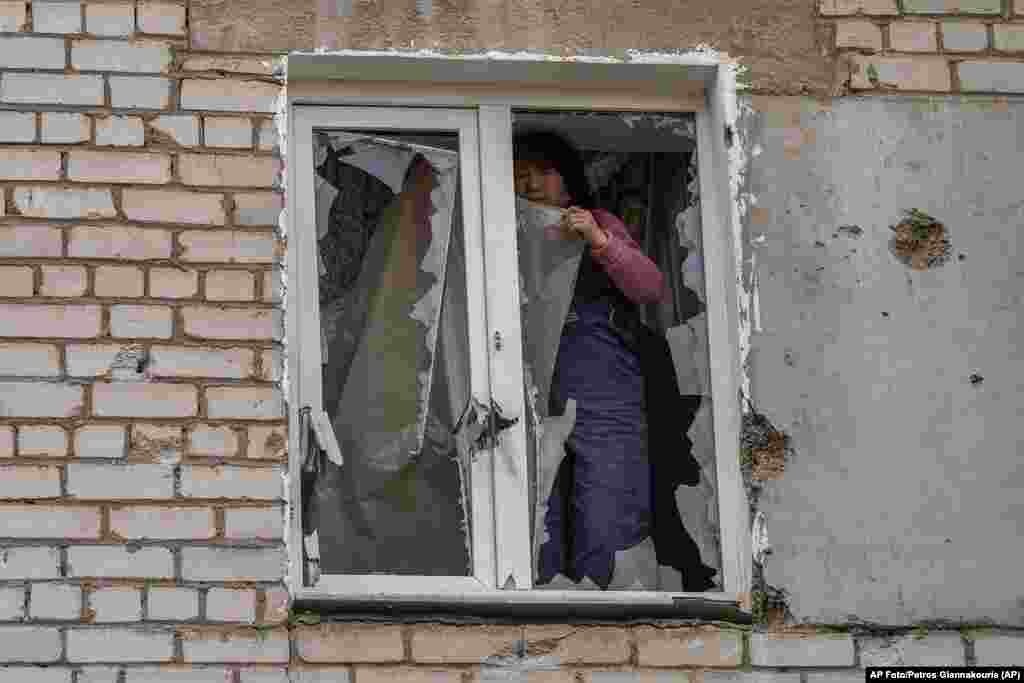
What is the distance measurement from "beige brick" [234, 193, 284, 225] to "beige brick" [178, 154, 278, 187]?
1.3 inches

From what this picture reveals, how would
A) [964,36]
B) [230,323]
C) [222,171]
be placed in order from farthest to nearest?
[964,36]
[222,171]
[230,323]

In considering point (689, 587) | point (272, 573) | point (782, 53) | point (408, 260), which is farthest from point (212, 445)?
point (782, 53)

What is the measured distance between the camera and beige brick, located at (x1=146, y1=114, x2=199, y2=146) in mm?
6723

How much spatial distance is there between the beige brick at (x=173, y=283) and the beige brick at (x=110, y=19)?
2.10ft

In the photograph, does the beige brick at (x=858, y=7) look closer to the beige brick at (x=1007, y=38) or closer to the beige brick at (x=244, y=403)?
the beige brick at (x=1007, y=38)

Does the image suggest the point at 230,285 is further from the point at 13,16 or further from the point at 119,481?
the point at 13,16

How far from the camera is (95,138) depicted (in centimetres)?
670

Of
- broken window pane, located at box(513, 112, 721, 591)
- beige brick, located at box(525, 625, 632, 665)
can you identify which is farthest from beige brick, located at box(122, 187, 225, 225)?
beige brick, located at box(525, 625, 632, 665)

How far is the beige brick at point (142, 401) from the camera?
21.4 feet

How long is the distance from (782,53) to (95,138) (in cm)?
177

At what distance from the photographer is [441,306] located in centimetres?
697

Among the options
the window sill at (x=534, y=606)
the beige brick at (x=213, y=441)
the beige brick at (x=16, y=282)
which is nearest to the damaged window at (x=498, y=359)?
the window sill at (x=534, y=606)

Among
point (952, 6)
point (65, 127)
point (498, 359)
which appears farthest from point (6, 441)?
point (952, 6)

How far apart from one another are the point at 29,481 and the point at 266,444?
22.5 inches
